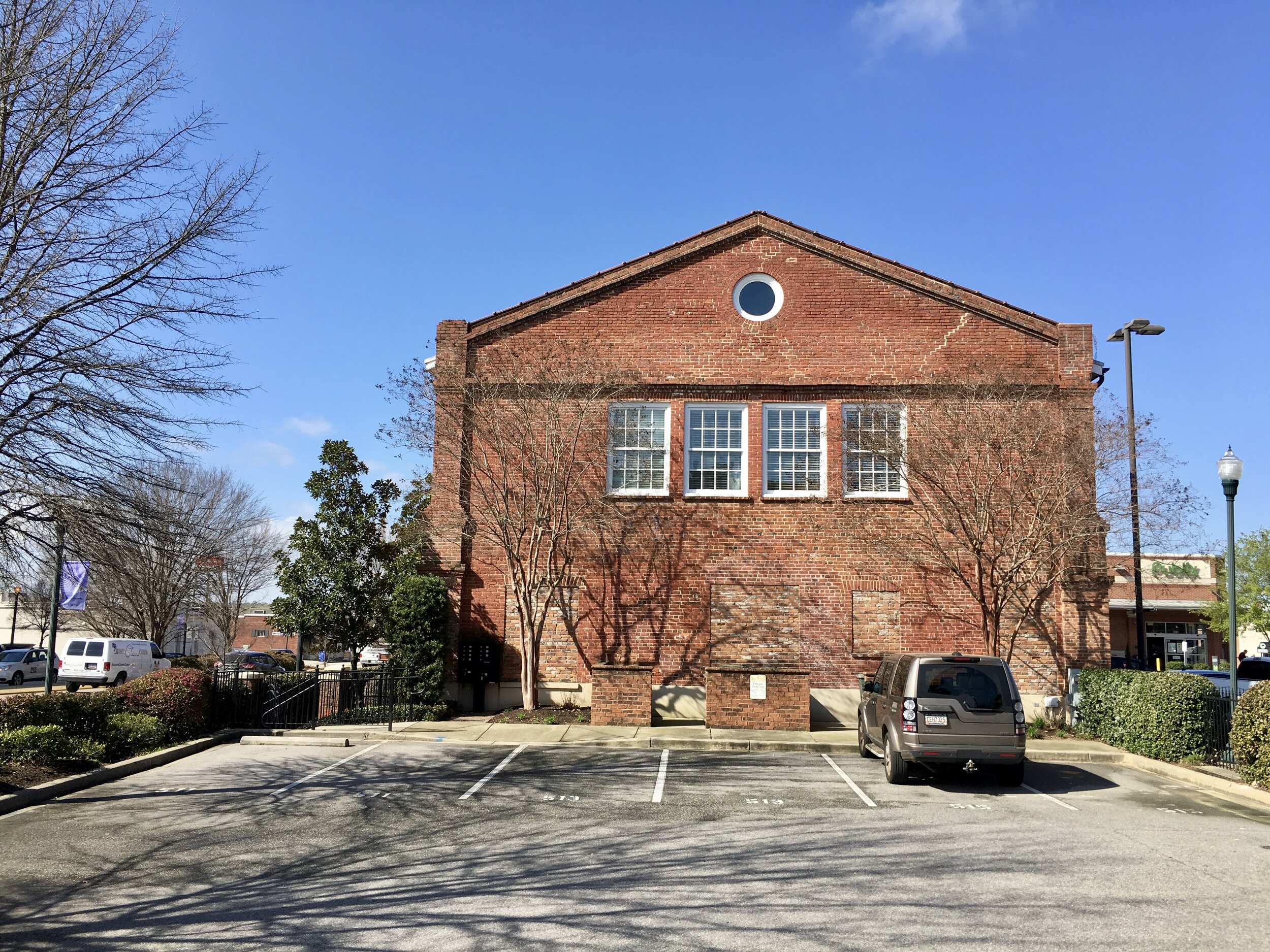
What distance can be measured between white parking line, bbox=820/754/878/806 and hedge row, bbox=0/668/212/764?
10.2 metres

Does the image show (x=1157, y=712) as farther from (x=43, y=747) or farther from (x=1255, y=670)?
(x=1255, y=670)

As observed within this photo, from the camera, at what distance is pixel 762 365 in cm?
2059

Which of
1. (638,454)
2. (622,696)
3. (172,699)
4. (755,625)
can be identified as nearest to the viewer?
(172,699)

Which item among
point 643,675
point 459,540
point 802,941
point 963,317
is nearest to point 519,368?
point 459,540

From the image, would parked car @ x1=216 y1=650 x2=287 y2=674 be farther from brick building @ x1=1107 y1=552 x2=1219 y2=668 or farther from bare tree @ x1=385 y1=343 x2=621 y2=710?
brick building @ x1=1107 y1=552 x2=1219 y2=668

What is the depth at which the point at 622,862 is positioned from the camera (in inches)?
340

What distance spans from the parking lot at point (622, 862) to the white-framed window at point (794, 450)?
7.67 metres

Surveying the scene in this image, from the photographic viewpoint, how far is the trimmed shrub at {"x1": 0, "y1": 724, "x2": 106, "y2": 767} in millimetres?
11859

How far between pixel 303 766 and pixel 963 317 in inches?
620

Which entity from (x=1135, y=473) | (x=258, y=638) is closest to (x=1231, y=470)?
(x=1135, y=473)

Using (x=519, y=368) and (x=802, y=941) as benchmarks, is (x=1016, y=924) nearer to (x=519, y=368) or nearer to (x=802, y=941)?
(x=802, y=941)

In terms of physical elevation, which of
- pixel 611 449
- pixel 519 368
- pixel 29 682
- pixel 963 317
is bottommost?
pixel 29 682

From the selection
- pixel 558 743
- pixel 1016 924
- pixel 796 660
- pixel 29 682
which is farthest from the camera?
pixel 29 682

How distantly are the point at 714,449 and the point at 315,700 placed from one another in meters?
9.48
